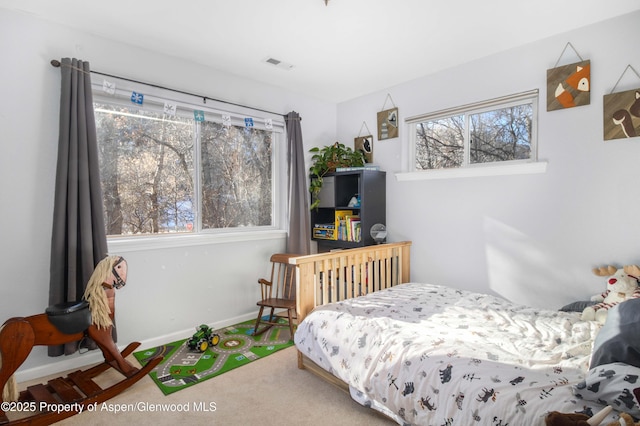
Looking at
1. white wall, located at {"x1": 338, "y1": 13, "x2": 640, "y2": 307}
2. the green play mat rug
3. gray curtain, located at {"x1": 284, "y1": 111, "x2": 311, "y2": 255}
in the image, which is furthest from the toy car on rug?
white wall, located at {"x1": 338, "y1": 13, "x2": 640, "y2": 307}

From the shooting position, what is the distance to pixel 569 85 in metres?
Answer: 2.30

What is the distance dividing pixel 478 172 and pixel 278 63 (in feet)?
6.40

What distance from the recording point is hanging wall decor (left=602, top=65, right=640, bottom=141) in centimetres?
207

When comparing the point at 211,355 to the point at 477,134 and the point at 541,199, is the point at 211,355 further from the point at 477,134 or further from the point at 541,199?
the point at 477,134

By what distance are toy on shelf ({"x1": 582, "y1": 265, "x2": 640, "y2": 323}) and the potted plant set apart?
7.37 feet

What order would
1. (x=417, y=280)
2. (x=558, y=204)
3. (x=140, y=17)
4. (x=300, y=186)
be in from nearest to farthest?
(x=140, y=17) < (x=558, y=204) < (x=417, y=280) < (x=300, y=186)

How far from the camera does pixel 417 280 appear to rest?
3.24m

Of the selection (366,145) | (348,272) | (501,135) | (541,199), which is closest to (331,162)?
(366,145)

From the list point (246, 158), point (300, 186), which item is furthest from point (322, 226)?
point (246, 158)

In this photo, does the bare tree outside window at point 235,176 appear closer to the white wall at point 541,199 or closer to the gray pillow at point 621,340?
the white wall at point 541,199

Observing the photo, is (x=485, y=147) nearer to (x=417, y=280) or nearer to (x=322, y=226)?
(x=417, y=280)

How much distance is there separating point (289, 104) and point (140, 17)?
162 centimetres

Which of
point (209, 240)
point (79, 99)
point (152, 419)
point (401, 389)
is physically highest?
point (79, 99)

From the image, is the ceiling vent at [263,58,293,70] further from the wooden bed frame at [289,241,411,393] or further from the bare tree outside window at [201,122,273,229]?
the wooden bed frame at [289,241,411,393]
